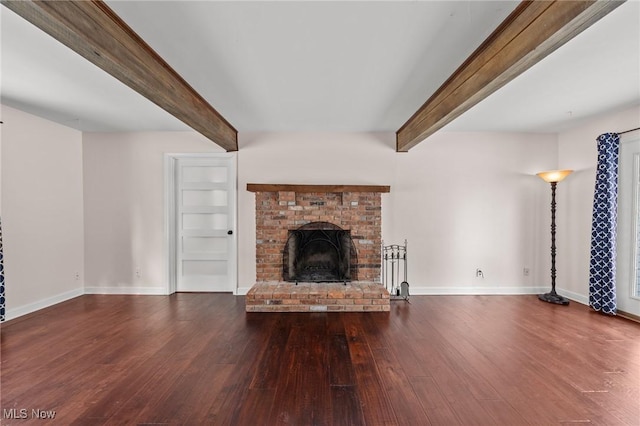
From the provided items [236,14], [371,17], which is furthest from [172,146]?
[371,17]

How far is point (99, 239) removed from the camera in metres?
4.15

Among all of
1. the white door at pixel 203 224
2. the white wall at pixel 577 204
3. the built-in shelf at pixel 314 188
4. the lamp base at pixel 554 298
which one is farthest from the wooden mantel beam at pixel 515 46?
the white door at pixel 203 224

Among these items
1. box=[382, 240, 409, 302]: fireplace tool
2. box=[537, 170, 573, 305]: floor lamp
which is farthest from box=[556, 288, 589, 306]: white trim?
box=[382, 240, 409, 302]: fireplace tool

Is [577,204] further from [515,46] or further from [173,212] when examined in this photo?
[173,212]

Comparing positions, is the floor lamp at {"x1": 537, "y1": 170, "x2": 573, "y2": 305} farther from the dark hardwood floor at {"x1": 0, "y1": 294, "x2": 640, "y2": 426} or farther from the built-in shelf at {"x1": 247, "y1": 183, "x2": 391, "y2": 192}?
the built-in shelf at {"x1": 247, "y1": 183, "x2": 391, "y2": 192}

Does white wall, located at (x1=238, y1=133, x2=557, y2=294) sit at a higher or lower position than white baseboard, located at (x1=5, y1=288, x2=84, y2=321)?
higher

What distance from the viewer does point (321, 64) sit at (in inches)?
88.3

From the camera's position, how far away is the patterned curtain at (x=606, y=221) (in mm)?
3285

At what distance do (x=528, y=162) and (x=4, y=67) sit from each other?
19.6 ft

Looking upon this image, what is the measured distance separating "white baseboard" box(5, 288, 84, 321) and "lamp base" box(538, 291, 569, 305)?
6567mm

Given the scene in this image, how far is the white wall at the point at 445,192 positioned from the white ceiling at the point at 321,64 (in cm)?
55

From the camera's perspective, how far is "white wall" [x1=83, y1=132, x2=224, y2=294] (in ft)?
13.6

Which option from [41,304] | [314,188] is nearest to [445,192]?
[314,188]

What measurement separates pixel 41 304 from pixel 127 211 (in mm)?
1484
